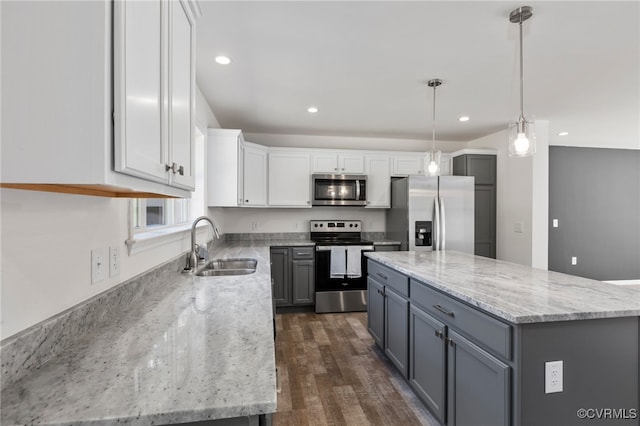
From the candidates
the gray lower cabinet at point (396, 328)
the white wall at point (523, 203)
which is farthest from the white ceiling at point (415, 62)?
the gray lower cabinet at point (396, 328)

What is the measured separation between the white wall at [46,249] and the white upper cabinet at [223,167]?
7.43 ft

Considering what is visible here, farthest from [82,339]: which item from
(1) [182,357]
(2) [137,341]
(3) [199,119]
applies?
(3) [199,119]

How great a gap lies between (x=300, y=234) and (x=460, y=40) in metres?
3.22

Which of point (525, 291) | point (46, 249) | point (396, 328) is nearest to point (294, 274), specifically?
point (396, 328)

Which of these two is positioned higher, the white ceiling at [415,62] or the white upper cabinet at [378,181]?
the white ceiling at [415,62]

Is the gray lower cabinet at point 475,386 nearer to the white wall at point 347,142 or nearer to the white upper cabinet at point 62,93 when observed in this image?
the white upper cabinet at point 62,93

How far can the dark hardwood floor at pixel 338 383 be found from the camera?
1.95 m

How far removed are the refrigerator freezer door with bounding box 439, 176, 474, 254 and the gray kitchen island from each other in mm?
2300

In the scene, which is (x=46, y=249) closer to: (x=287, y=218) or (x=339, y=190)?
(x=339, y=190)

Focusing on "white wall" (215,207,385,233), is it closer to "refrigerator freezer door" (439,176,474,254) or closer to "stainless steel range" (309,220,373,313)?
"stainless steel range" (309,220,373,313)

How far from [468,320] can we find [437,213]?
2.71 m

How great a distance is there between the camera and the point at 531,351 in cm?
122

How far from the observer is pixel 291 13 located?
5.98ft

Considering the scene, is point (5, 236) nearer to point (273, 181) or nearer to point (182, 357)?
point (182, 357)
